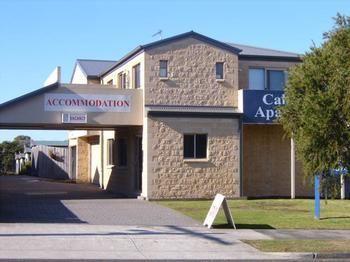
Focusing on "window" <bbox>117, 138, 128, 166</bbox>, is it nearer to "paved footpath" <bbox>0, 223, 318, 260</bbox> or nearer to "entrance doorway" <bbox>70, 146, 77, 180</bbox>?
"entrance doorway" <bbox>70, 146, 77, 180</bbox>

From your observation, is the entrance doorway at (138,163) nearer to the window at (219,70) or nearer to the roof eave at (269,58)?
the window at (219,70)

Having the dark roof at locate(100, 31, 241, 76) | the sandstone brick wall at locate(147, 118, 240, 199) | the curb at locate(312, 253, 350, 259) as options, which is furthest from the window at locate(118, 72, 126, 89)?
the curb at locate(312, 253, 350, 259)

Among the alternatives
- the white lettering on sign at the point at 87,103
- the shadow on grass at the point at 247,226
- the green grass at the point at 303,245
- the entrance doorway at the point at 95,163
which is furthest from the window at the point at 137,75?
the green grass at the point at 303,245

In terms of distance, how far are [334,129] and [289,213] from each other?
7320 millimetres

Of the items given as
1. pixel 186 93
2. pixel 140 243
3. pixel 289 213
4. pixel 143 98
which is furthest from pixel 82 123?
pixel 140 243

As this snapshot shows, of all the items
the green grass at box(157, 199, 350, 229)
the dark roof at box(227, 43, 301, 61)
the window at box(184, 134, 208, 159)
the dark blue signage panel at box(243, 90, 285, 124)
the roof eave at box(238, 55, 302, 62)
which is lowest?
→ the green grass at box(157, 199, 350, 229)

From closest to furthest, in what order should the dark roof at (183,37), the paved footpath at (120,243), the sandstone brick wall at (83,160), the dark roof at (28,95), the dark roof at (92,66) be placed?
the paved footpath at (120,243) → the dark roof at (28,95) → the dark roof at (183,37) → the dark roof at (92,66) → the sandstone brick wall at (83,160)

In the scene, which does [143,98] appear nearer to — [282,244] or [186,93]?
[186,93]

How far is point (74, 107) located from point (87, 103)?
1.81 ft

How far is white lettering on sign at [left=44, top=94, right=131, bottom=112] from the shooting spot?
25.9 meters

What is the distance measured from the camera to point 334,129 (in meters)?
14.8

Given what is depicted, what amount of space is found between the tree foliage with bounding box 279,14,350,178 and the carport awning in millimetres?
11712

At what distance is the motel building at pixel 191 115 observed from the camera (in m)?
26.1

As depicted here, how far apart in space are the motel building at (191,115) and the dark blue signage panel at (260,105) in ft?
0.14
